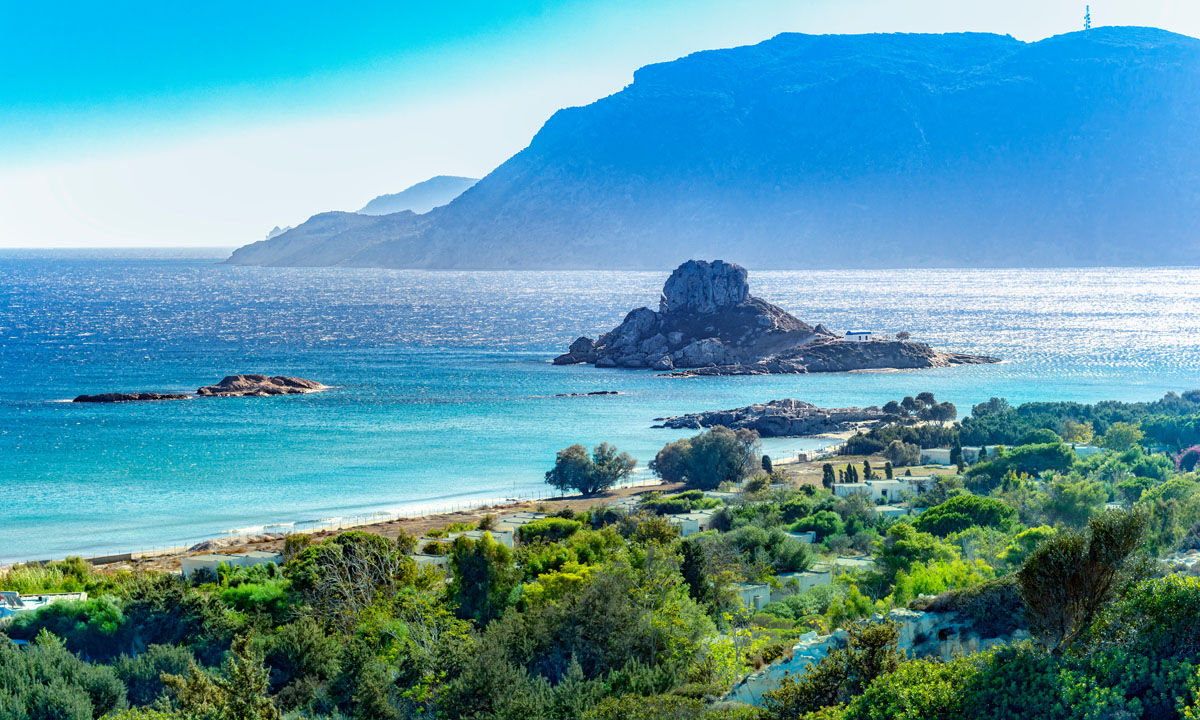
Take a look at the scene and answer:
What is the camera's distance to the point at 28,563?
1481 inches

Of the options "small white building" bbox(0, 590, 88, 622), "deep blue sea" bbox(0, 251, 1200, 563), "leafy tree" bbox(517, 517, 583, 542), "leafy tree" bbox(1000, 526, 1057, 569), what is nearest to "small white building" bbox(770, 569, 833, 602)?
"leafy tree" bbox(1000, 526, 1057, 569)

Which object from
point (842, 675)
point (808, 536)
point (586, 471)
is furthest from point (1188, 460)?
point (842, 675)

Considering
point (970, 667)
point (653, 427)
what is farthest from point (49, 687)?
point (653, 427)

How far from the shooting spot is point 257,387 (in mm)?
88062

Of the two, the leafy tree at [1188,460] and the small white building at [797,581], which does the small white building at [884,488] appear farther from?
the small white building at [797,581]

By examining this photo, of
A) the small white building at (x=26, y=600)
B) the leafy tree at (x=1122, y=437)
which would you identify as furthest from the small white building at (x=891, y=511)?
the small white building at (x=26, y=600)

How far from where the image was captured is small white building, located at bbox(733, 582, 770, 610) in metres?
24.5

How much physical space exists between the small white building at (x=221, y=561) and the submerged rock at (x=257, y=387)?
2163 inches

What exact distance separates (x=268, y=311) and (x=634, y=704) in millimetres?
170756

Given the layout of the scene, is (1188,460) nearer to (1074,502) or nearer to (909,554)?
(1074,502)

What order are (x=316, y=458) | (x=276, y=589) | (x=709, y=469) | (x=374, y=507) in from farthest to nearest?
(x=316, y=458), (x=709, y=469), (x=374, y=507), (x=276, y=589)

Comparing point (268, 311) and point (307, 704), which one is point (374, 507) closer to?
point (307, 704)

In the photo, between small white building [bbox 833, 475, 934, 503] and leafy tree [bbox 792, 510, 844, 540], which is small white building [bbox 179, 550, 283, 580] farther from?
small white building [bbox 833, 475, 934, 503]

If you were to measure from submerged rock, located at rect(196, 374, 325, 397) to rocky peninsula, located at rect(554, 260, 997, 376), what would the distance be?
30.0m
